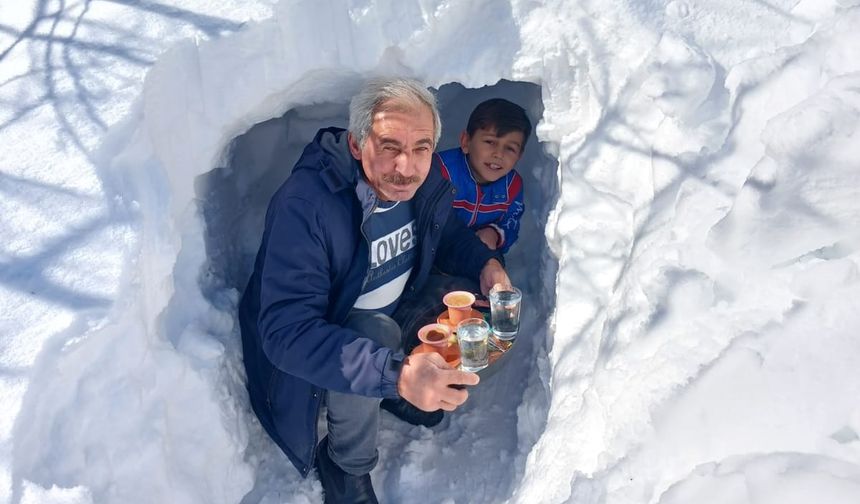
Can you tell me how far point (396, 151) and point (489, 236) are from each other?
1113 millimetres

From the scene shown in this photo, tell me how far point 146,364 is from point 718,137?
75.8 inches

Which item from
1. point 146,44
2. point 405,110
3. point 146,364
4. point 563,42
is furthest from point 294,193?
point 563,42

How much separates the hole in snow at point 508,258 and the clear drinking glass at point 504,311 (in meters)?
0.33

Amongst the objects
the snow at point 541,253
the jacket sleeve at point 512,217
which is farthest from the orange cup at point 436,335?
the jacket sleeve at point 512,217

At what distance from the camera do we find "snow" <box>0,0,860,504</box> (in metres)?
1.58

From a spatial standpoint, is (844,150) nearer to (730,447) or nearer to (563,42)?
(730,447)

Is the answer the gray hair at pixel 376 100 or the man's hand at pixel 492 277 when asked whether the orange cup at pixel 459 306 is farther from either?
the gray hair at pixel 376 100

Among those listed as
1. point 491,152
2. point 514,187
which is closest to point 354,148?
point 491,152

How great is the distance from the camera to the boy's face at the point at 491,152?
3.30 metres

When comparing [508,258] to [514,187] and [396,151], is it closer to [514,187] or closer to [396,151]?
[514,187]

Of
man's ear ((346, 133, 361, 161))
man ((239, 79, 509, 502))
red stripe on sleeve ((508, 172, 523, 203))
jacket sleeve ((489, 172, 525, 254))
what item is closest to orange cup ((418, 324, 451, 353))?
man ((239, 79, 509, 502))

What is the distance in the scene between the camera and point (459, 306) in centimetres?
245

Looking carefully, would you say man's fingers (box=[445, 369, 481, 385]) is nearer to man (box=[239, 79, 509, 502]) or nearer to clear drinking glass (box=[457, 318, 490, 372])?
man (box=[239, 79, 509, 502])

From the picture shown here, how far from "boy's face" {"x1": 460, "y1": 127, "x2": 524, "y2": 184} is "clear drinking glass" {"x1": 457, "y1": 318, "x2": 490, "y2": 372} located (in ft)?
3.88
